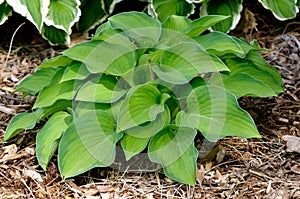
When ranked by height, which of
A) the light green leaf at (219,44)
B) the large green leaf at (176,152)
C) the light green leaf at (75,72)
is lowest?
the large green leaf at (176,152)

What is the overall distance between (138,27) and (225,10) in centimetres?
99

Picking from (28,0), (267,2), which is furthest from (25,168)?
(267,2)

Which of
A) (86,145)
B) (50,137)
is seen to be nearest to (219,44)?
(86,145)

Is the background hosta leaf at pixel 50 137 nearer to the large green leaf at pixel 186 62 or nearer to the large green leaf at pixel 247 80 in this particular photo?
the large green leaf at pixel 186 62

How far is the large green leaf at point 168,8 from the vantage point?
3219 millimetres

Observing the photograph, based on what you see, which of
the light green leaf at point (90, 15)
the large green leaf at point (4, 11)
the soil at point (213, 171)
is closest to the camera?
the soil at point (213, 171)

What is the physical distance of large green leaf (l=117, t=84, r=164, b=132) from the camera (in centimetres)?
218

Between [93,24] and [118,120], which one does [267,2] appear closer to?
[93,24]

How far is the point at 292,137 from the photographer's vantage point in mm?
2553

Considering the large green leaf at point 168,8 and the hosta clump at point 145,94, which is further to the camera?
the large green leaf at point 168,8

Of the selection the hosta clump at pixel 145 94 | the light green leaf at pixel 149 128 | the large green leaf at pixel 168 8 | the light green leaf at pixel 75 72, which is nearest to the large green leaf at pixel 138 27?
the hosta clump at pixel 145 94

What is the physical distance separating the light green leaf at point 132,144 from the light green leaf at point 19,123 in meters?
0.45

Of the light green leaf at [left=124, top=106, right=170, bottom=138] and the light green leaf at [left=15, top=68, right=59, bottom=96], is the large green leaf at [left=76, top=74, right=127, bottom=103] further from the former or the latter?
the light green leaf at [left=15, top=68, right=59, bottom=96]

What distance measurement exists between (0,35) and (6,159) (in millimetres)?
1246
